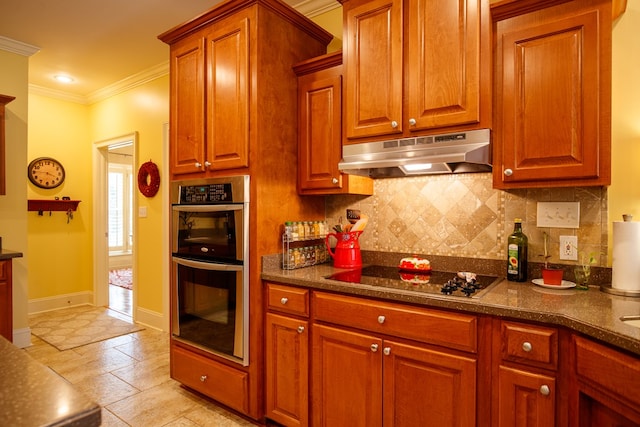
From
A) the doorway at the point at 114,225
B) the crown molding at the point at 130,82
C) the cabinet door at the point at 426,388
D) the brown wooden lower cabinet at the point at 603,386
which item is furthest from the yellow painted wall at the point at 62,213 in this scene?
the brown wooden lower cabinet at the point at 603,386

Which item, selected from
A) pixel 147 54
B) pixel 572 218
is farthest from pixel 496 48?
pixel 147 54

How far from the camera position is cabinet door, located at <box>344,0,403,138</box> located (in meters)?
1.94

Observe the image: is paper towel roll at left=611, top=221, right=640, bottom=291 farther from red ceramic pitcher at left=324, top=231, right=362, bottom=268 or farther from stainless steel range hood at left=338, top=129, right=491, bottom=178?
red ceramic pitcher at left=324, top=231, right=362, bottom=268

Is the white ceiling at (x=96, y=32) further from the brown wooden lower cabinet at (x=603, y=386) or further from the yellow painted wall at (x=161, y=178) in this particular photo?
the brown wooden lower cabinet at (x=603, y=386)

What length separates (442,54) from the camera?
1804 millimetres

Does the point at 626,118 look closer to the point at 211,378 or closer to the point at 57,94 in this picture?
the point at 211,378

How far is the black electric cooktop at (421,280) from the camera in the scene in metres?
1.63

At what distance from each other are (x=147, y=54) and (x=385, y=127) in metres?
2.95

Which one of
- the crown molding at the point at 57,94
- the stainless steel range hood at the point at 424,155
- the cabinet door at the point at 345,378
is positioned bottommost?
the cabinet door at the point at 345,378

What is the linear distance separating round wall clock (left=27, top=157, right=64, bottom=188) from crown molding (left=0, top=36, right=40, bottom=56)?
1431 mm

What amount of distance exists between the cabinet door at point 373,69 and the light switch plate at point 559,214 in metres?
0.85

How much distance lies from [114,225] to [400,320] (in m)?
7.20

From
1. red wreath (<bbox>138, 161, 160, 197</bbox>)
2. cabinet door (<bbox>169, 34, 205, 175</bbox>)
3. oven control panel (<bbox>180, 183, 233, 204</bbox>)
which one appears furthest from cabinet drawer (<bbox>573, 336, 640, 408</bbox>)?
red wreath (<bbox>138, 161, 160, 197</bbox>)

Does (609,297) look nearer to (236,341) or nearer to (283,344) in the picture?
(283,344)
